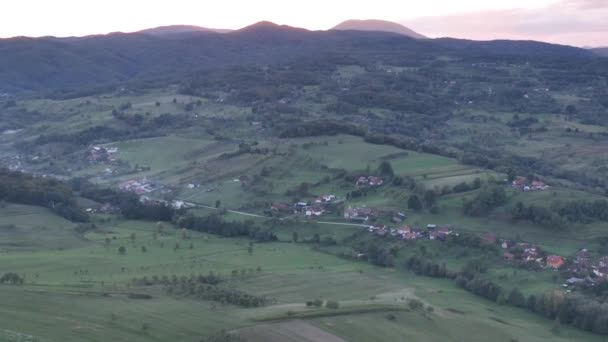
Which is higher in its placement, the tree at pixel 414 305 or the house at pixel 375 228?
the house at pixel 375 228

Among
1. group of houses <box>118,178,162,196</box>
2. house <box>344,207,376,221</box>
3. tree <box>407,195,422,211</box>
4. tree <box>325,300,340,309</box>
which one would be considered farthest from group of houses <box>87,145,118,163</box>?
tree <box>325,300,340,309</box>

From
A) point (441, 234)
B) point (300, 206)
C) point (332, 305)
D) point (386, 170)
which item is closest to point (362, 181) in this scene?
point (386, 170)

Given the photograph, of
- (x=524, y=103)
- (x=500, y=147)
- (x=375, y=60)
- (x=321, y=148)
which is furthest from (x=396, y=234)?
(x=375, y=60)

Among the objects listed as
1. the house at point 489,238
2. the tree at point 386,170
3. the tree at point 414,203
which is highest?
the tree at point 386,170

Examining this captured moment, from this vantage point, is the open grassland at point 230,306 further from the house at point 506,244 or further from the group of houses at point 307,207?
the group of houses at point 307,207

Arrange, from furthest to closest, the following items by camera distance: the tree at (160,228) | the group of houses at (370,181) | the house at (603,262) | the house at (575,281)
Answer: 1. the group of houses at (370,181)
2. the tree at (160,228)
3. the house at (603,262)
4. the house at (575,281)

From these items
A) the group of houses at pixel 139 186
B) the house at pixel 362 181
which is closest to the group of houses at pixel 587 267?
the house at pixel 362 181

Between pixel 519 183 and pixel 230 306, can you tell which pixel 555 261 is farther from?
pixel 230 306
